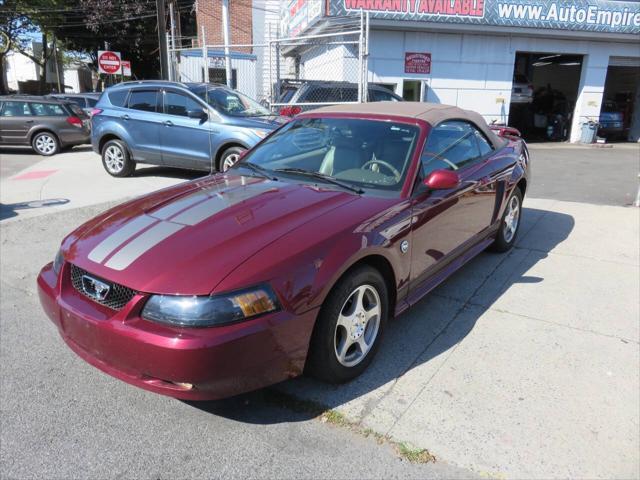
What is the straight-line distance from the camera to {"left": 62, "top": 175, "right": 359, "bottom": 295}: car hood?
2441 mm

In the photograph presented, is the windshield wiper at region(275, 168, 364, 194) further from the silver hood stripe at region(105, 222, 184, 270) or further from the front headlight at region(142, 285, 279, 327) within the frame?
the front headlight at region(142, 285, 279, 327)

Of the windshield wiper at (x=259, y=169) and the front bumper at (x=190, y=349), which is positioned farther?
the windshield wiper at (x=259, y=169)

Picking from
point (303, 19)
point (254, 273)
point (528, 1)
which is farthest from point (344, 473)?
point (528, 1)

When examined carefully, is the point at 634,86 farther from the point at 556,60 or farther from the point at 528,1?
the point at 528,1

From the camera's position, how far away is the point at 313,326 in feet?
8.63

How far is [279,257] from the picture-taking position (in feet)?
8.22

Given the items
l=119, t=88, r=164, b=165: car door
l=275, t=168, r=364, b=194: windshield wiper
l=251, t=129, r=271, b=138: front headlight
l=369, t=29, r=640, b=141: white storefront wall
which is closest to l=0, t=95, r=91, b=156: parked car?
l=119, t=88, r=164, b=165: car door

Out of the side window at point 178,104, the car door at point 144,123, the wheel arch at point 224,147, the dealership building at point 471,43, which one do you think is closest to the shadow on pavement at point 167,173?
the car door at point 144,123

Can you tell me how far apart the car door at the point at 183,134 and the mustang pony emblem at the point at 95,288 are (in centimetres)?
623

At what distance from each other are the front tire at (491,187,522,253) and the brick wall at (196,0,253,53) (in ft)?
71.2

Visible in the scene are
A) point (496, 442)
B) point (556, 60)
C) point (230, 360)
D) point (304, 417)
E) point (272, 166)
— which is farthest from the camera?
point (556, 60)

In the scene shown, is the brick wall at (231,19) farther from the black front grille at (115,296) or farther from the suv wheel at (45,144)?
the black front grille at (115,296)

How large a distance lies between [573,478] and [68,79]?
2823 inches

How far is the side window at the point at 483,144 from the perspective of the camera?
4.67 metres
